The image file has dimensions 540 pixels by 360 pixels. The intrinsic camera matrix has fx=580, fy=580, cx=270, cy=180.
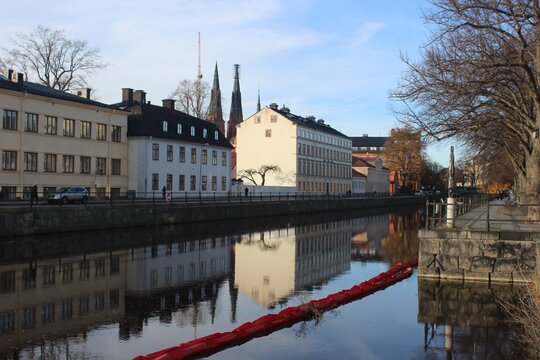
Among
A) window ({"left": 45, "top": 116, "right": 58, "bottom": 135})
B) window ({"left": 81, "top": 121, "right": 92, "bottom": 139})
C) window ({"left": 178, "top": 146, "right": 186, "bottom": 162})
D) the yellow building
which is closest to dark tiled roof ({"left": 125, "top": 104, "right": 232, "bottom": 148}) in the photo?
window ({"left": 178, "top": 146, "right": 186, "bottom": 162})

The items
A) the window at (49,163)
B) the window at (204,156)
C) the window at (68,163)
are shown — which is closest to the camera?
the window at (49,163)

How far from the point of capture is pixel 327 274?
20781 millimetres

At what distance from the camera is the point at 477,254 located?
685 inches

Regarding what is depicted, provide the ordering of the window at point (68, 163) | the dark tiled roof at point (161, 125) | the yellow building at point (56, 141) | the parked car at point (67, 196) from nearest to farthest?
the parked car at point (67, 196)
the yellow building at point (56, 141)
the window at point (68, 163)
the dark tiled roof at point (161, 125)

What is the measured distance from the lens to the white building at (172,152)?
55281mm

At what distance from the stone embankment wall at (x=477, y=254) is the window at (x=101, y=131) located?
39460 millimetres

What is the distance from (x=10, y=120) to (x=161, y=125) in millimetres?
17985

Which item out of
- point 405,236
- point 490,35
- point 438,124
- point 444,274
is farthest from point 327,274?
point 405,236

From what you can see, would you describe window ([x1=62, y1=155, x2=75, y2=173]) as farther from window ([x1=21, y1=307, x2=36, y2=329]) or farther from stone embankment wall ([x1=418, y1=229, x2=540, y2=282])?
stone embankment wall ([x1=418, y1=229, x2=540, y2=282])

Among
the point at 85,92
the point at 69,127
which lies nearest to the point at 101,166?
the point at 69,127

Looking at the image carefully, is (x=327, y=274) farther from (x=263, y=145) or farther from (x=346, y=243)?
(x=263, y=145)

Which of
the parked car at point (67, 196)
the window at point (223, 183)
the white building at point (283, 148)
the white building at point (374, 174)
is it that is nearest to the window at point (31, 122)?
the parked car at point (67, 196)

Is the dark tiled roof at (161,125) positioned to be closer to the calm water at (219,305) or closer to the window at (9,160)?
the window at (9,160)

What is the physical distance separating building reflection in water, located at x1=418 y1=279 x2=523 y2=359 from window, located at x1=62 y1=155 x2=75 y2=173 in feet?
122
